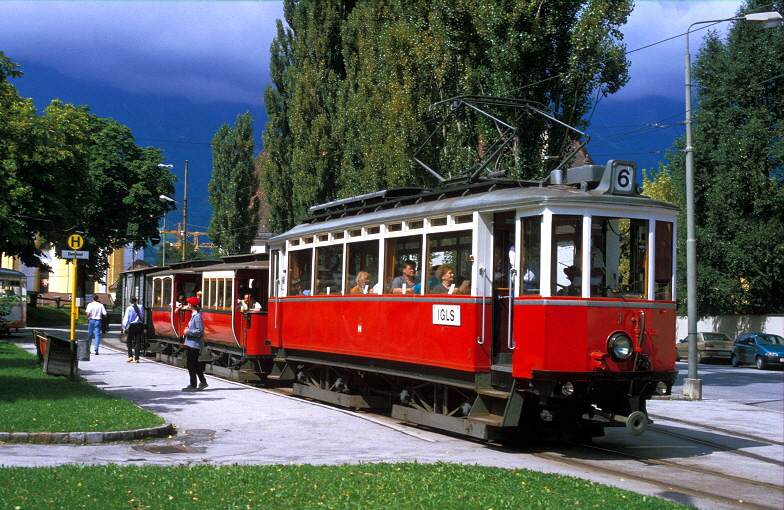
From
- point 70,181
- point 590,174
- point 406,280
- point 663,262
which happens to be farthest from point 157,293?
point 663,262

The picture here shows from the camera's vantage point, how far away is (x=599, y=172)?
11.6 m

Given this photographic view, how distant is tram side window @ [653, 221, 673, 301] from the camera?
11375 mm

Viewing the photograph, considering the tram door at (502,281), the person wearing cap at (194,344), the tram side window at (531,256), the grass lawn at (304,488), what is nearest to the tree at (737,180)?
the person wearing cap at (194,344)

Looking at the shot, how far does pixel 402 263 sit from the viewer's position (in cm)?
1338

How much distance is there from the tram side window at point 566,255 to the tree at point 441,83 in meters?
6.75

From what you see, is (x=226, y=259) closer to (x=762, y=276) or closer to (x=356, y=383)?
(x=356, y=383)

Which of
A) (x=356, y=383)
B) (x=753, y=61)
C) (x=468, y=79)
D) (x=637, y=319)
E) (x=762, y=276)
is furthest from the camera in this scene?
(x=762, y=276)

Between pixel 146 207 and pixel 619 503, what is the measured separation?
149 ft

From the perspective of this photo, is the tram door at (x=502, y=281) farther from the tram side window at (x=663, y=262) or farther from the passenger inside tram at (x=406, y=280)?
the tram side window at (x=663, y=262)

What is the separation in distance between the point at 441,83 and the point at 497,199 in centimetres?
1229

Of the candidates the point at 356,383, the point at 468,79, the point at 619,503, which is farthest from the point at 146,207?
the point at 619,503

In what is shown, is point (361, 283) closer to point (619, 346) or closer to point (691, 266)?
point (619, 346)

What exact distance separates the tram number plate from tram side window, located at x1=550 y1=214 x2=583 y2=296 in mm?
1583

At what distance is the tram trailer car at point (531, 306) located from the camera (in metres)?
10.8
